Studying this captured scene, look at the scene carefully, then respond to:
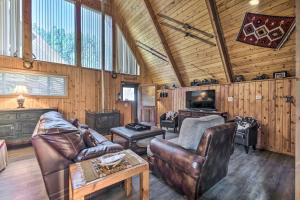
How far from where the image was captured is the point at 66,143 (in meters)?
1.66

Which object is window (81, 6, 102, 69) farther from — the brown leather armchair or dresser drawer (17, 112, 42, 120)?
the brown leather armchair

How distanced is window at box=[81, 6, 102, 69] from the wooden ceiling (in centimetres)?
105

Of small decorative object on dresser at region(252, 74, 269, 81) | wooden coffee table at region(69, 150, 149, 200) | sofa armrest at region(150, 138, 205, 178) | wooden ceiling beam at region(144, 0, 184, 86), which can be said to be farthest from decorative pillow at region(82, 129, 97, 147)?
small decorative object on dresser at region(252, 74, 269, 81)

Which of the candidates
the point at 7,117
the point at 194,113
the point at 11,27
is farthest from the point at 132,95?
the point at 11,27

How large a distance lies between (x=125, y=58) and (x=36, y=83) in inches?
130

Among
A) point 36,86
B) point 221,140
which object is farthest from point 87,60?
point 221,140

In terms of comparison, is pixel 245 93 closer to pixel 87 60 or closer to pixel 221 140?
pixel 221 140

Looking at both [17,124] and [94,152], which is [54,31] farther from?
[94,152]

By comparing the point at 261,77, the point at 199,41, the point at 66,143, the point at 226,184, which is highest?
the point at 199,41

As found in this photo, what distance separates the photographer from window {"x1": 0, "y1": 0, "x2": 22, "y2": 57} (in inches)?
155

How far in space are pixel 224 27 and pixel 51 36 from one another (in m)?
5.01

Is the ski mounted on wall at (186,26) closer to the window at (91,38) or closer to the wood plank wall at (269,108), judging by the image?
the wood plank wall at (269,108)

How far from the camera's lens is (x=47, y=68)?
462cm

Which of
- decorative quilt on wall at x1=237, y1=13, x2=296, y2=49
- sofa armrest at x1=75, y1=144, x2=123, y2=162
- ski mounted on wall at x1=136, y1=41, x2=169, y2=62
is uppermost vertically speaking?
ski mounted on wall at x1=136, y1=41, x2=169, y2=62
